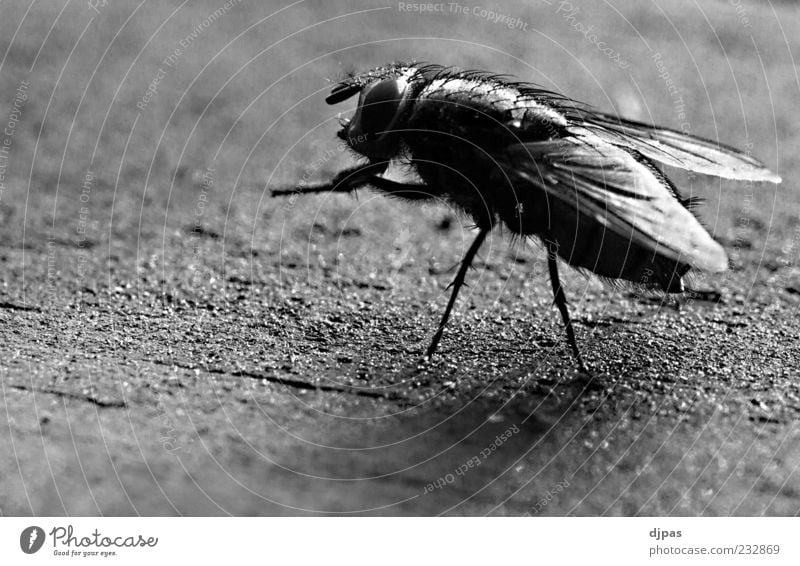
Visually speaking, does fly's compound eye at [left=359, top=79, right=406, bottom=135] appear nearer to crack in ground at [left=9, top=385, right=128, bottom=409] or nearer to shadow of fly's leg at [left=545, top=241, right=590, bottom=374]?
shadow of fly's leg at [left=545, top=241, right=590, bottom=374]

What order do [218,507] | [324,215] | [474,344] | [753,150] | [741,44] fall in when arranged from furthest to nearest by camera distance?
[741,44] < [753,150] < [324,215] < [474,344] < [218,507]

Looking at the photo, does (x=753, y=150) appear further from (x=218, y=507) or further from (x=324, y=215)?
(x=218, y=507)

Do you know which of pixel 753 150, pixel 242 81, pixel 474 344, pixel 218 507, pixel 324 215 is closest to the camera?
pixel 218 507

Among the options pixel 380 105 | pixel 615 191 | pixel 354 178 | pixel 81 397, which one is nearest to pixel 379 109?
pixel 380 105

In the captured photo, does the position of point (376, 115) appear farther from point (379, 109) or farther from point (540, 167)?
point (540, 167)

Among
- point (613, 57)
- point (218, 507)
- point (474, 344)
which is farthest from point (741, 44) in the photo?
point (218, 507)

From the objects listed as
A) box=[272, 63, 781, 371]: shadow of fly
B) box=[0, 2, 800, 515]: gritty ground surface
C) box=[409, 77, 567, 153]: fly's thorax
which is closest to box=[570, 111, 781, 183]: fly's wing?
box=[272, 63, 781, 371]: shadow of fly

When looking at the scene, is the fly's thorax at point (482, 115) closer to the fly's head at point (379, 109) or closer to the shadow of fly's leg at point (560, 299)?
the fly's head at point (379, 109)

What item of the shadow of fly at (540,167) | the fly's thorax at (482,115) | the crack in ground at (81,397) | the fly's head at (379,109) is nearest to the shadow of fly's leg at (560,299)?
the shadow of fly at (540,167)
